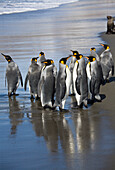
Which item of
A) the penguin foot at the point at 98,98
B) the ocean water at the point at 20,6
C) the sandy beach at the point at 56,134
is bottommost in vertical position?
the sandy beach at the point at 56,134

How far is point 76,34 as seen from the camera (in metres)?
18.2

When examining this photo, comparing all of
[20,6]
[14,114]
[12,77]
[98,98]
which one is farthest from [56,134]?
[20,6]

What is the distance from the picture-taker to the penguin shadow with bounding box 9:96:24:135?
583 centimetres

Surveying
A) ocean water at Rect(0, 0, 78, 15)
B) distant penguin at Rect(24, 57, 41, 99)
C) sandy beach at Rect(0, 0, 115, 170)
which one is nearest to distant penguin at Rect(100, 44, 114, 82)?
sandy beach at Rect(0, 0, 115, 170)

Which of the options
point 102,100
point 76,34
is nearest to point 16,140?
point 102,100

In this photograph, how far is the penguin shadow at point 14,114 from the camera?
19.1 feet

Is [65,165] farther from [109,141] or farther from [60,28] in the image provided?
[60,28]

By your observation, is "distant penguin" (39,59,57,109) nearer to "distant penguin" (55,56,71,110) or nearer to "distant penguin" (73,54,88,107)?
"distant penguin" (55,56,71,110)

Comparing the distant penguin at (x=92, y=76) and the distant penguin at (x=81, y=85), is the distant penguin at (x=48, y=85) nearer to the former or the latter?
the distant penguin at (x=81, y=85)

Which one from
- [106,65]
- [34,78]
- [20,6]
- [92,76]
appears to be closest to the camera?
[92,76]

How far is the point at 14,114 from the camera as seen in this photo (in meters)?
6.53

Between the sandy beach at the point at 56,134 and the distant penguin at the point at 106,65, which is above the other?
the distant penguin at the point at 106,65

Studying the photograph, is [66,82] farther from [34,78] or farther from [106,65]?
[106,65]

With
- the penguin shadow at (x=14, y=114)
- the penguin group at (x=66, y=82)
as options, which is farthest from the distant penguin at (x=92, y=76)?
the penguin shadow at (x=14, y=114)
